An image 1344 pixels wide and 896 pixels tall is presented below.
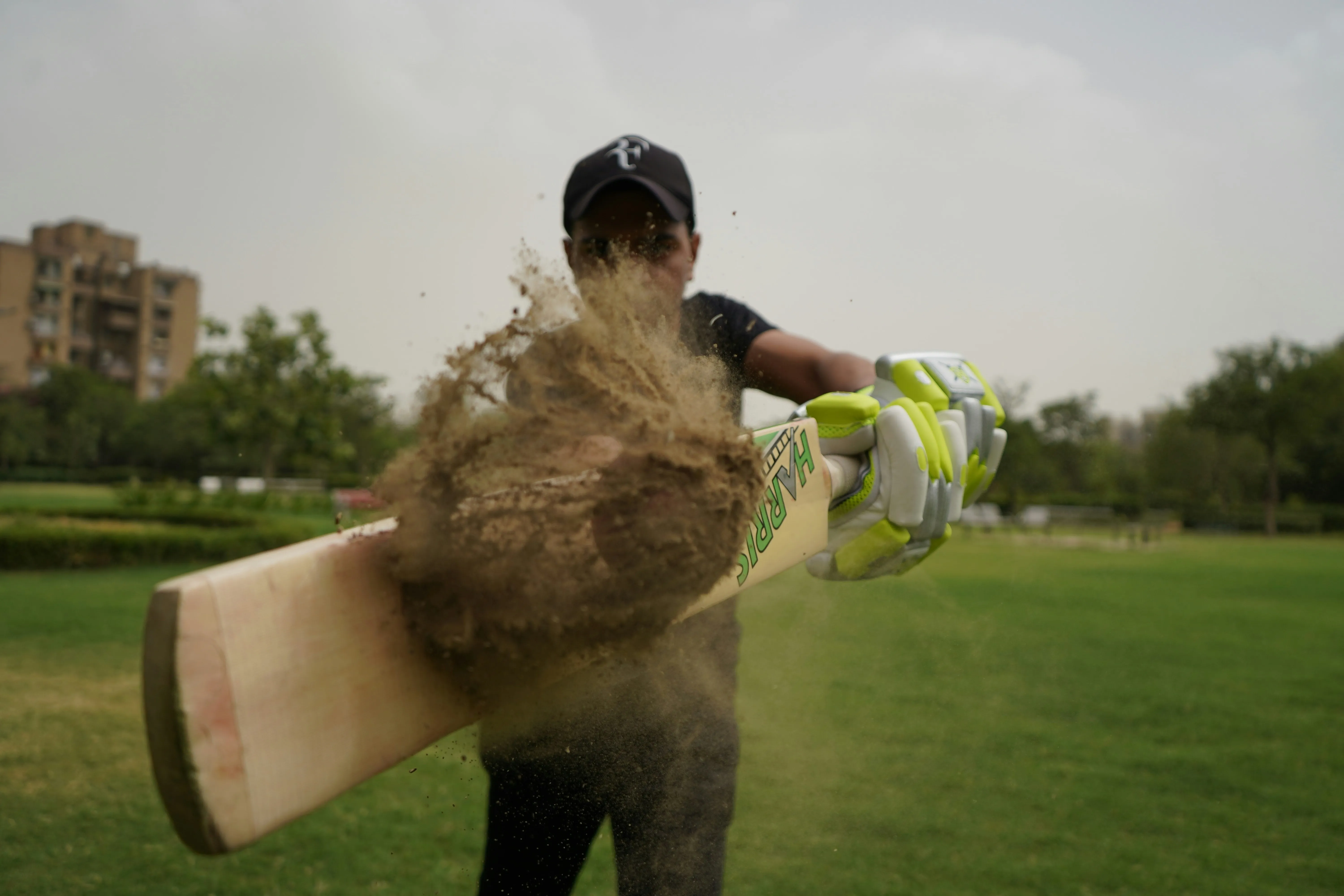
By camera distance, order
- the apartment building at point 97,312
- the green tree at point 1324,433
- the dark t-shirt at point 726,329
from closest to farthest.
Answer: the dark t-shirt at point 726,329
the green tree at point 1324,433
the apartment building at point 97,312

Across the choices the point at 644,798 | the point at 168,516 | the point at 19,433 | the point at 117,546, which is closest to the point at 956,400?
the point at 644,798

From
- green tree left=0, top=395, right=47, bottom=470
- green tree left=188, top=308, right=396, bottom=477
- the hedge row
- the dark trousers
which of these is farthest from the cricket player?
green tree left=0, top=395, right=47, bottom=470

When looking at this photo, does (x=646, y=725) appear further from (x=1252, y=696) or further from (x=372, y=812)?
(x=1252, y=696)

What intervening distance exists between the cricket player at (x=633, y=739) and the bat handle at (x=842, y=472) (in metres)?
0.13

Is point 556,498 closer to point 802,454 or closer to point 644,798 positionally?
point 802,454

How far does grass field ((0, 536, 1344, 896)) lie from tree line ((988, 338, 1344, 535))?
2755 cm

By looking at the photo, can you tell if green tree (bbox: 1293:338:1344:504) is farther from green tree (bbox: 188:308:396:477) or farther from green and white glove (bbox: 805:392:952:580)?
green and white glove (bbox: 805:392:952:580)

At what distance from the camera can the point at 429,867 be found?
325 centimetres

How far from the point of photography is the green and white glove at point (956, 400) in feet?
6.57

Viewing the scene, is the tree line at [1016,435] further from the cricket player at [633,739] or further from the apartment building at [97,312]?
the cricket player at [633,739]

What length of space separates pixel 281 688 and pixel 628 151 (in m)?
1.42

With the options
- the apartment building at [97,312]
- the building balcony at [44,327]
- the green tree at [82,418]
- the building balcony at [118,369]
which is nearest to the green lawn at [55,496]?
the green tree at [82,418]

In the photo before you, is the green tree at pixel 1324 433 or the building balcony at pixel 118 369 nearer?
the green tree at pixel 1324 433

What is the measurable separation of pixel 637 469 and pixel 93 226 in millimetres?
82756
